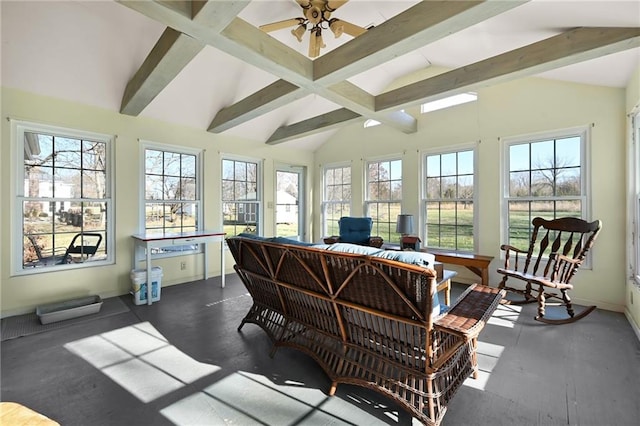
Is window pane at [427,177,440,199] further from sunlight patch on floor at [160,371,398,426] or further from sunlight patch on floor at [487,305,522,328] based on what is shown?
sunlight patch on floor at [160,371,398,426]

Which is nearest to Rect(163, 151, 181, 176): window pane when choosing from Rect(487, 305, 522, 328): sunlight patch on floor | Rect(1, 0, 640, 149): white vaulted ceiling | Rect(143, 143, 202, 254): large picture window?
Rect(143, 143, 202, 254): large picture window

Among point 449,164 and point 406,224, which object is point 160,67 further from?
point 449,164

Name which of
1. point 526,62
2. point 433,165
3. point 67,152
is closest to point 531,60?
point 526,62

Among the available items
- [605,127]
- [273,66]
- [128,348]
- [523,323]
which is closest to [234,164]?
[273,66]

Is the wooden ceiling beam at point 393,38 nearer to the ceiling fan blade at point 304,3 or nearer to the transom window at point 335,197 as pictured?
the ceiling fan blade at point 304,3

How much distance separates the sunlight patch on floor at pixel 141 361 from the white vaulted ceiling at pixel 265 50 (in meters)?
2.52

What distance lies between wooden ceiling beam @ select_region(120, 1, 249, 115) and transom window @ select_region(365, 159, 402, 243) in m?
3.82

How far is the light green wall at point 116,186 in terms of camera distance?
3.10 meters

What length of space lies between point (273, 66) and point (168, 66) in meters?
1.06

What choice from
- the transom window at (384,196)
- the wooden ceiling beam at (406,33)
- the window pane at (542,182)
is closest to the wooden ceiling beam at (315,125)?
the transom window at (384,196)

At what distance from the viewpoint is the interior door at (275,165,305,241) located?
19.9ft

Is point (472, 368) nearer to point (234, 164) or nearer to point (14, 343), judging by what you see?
point (14, 343)

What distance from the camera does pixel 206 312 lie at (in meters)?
3.24

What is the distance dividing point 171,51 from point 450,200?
14.0 feet
